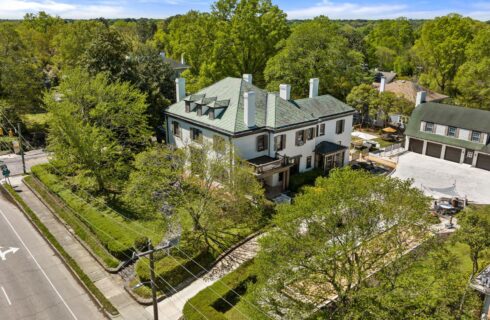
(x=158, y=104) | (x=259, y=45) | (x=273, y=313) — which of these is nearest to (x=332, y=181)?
(x=273, y=313)

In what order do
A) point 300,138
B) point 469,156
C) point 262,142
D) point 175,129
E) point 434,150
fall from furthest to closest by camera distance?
1. point 434,150
2. point 469,156
3. point 175,129
4. point 300,138
5. point 262,142

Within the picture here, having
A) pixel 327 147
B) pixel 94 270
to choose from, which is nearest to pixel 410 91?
pixel 327 147

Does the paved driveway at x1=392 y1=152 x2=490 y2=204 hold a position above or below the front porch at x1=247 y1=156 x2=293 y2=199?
below

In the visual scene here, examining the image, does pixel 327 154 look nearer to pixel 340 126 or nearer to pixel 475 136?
pixel 340 126

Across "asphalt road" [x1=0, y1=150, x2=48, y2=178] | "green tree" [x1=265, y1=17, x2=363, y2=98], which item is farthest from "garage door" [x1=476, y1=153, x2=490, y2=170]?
"asphalt road" [x1=0, y1=150, x2=48, y2=178]

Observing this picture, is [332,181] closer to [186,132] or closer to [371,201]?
[371,201]

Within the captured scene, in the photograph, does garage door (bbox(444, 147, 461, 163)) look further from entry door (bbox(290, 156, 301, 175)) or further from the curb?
the curb
